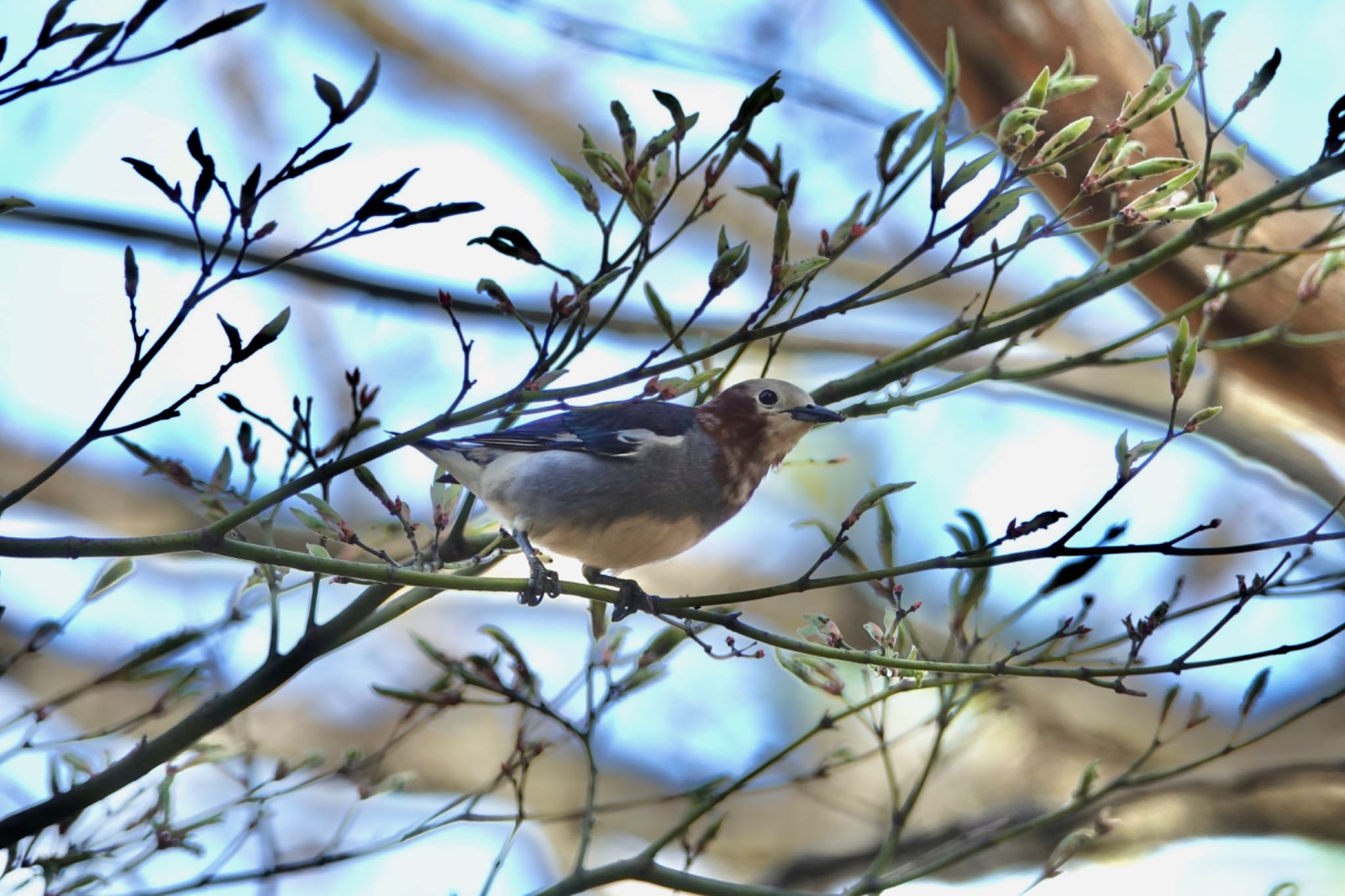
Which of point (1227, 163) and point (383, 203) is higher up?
point (1227, 163)

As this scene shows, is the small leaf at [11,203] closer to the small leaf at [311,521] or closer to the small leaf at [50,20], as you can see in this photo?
the small leaf at [50,20]

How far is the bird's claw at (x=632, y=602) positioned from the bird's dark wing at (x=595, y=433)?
40cm

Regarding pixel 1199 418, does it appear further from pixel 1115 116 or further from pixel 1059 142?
pixel 1115 116

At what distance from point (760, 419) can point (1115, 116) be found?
1.23m

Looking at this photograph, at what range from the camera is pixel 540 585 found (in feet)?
7.20

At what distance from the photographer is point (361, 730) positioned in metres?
6.43

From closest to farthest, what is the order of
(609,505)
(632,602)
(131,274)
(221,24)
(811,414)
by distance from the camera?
(221,24)
(131,274)
(632,602)
(811,414)
(609,505)

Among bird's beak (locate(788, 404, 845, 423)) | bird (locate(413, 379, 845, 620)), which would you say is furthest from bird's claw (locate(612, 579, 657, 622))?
bird's beak (locate(788, 404, 845, 423))

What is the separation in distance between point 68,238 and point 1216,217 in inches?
113

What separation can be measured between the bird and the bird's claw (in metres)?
0.01

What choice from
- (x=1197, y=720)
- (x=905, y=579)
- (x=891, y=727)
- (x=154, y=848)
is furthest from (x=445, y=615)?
(x=1197, y=720)

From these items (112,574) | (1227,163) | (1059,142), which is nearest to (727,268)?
(1059,142)

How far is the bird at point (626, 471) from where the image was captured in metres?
2.92

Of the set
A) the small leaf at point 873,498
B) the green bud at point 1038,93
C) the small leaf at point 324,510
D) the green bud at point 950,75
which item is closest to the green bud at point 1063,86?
the green bud at point 1038,93
